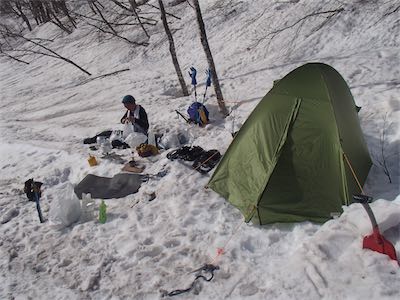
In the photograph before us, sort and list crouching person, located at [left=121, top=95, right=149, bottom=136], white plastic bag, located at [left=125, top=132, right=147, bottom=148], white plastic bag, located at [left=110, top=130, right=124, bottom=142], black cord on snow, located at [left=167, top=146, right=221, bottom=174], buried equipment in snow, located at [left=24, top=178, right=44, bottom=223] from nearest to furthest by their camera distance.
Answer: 1. buried equipment in snow, located at [left=24, top=178, right=44, bottom=223]
2. black cord on snow, located at [left=167, top=146, right=221, bottom=174]
3. white plastic bag, located at [left=125, top=132, right=147, bottom=148]
4. crouching person, located at [left=121, top=95, right=149, bottom=136]
5. white plastic bag, located at [left=110, top=130, right=124, bottom=142]

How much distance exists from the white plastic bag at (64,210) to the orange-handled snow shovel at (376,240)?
392cm

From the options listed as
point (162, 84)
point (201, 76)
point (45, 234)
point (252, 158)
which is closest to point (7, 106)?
point (162, 84)

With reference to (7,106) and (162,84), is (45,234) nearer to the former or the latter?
(162,84)

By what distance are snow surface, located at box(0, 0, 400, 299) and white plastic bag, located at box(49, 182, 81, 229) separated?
149 millimetres

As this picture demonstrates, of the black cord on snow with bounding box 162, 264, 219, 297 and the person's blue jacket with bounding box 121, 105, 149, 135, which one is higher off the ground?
the person's blue jacket with bounding box 121, 105, 149, 135

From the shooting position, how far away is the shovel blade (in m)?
3.90

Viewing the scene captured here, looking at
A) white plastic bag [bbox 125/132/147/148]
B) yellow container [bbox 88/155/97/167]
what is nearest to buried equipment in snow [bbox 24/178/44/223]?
yellow container [bbox 88/155/97/167]

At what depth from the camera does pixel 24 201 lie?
6.78m

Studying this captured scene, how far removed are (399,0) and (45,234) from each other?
33.3 feet

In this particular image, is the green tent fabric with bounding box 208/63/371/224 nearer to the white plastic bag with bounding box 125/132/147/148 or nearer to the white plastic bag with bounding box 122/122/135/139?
the white plastic bag with bounding box 125/132/147/148

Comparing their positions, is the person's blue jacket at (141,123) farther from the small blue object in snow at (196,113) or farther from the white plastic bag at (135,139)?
the small blue object in snow at (196,113)

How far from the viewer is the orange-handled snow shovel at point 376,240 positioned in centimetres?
388

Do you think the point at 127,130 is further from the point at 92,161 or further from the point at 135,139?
the point at 92,161

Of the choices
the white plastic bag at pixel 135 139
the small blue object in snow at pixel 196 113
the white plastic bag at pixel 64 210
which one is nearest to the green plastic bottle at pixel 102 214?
the white plastic bag at pixel 64 210
